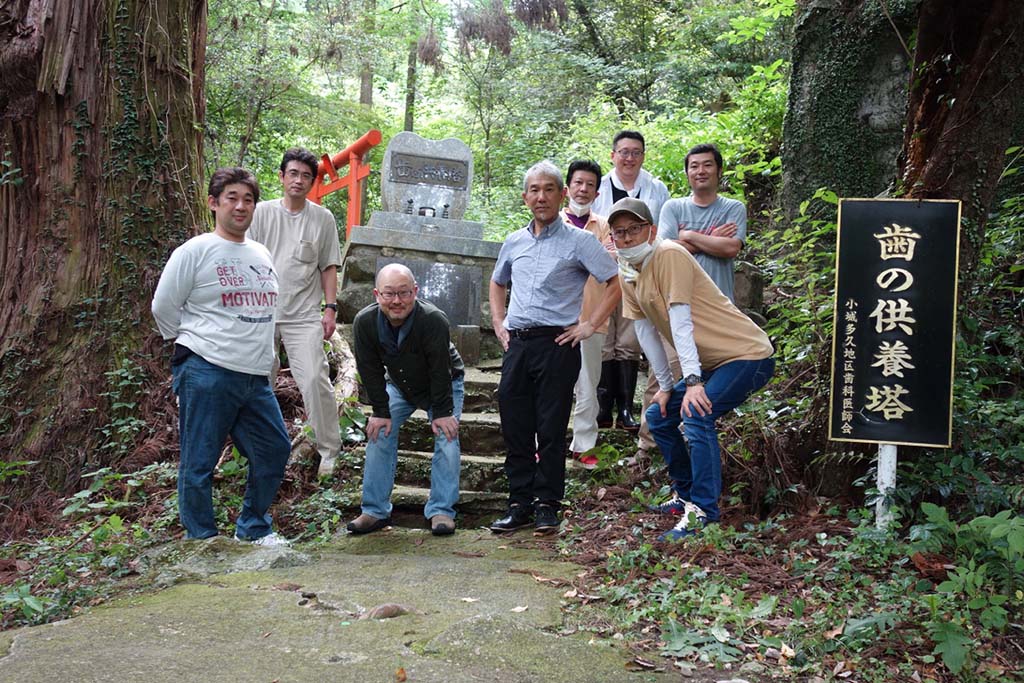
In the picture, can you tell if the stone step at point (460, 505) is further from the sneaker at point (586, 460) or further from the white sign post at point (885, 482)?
the white sign post at point (885, 482)

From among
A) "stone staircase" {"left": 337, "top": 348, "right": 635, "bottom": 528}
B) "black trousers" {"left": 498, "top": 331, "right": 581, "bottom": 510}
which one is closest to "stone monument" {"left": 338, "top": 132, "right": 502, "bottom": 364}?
"stone staircase" {"left": 337, "top": 348, "right": 635, "bottom": 528}

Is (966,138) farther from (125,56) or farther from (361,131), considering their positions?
(361,131)

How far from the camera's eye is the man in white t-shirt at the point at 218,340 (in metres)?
4.18

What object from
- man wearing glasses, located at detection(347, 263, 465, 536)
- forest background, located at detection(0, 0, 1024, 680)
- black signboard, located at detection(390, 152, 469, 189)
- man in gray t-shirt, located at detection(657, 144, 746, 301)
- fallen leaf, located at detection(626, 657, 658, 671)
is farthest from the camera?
black signboard, located at detection(390, 152, 469, 189)

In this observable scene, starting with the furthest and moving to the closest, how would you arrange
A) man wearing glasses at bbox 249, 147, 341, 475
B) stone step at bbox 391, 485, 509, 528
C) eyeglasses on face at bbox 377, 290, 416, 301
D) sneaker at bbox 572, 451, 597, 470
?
sneaker at bbox 572, 451, 597, 470 < man wearing glasses at bbox 249, 147, 341, 475 < stone step at bbox 391, 485, 509, 528 < eyeglasses on face at bbox 377, 290, 416, 301

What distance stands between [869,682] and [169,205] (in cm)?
538

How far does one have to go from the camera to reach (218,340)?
4188mm

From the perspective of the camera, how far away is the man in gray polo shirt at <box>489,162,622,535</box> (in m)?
4.79

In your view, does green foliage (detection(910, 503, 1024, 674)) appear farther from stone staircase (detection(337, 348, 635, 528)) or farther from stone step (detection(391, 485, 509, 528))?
stone step (detection(391, 485, 509, 528))

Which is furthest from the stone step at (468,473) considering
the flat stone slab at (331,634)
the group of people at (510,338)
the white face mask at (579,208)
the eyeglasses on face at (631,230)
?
the eyeglasses on face at (631,230)

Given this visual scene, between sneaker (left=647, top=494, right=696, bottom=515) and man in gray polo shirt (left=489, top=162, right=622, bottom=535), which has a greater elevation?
man in gray polo shirt (left=489, top=162, right=622, bottom=535)

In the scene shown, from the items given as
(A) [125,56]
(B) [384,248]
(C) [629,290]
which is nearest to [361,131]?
(B) [384,248]

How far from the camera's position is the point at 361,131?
58.6ft

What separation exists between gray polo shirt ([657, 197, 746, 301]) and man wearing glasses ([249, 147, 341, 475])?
2.16m
